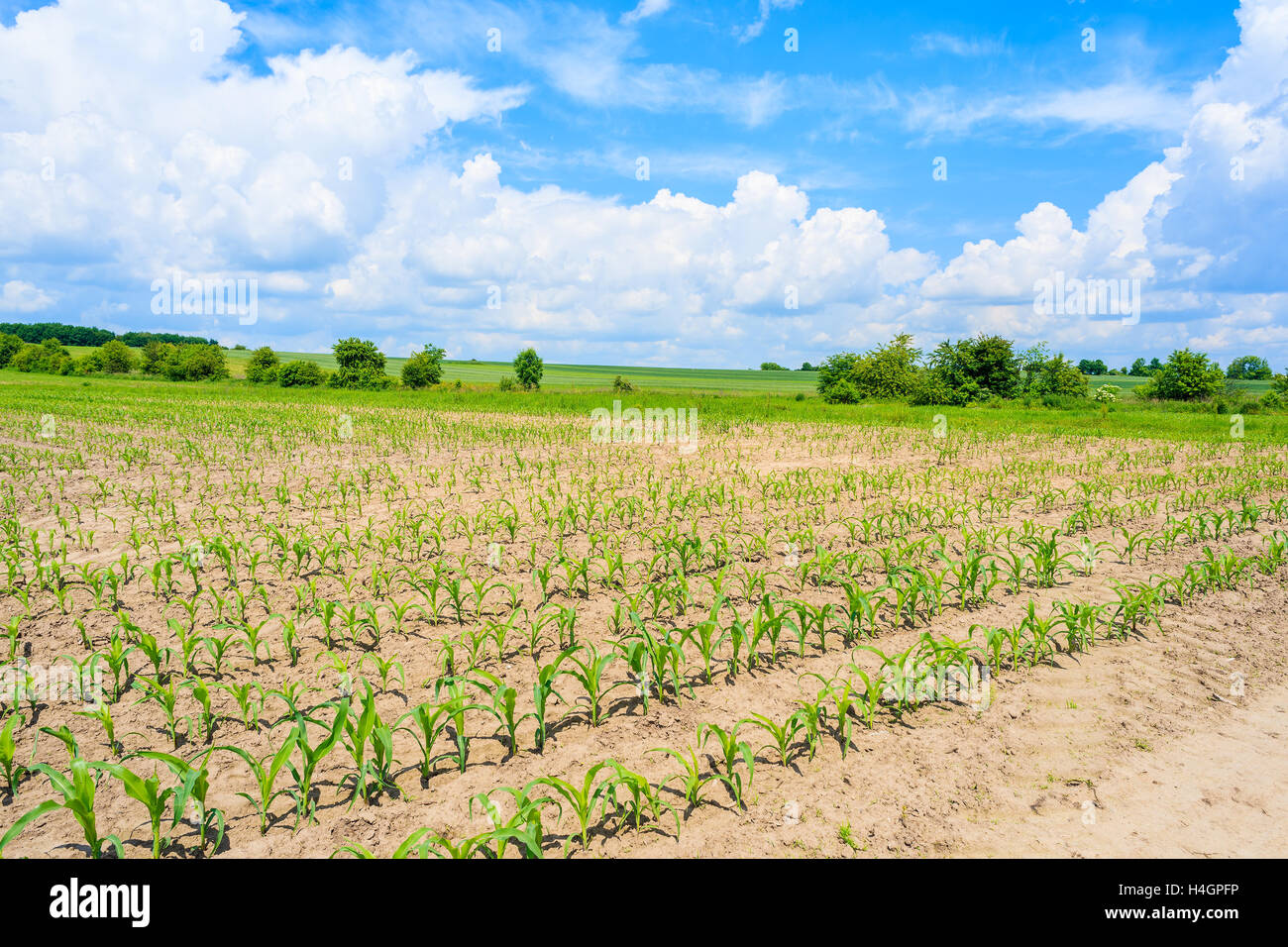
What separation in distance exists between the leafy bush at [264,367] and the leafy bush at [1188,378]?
7948 centimetres

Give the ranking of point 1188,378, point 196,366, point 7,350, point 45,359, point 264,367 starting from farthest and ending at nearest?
point 7,350 < point 45,359 < point 196,366 < point 264,367 < point 1188,378

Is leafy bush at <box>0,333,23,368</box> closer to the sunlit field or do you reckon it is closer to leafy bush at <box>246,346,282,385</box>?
leafy bush at <box>246,346,282,385</box>

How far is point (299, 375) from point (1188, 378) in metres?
75.1

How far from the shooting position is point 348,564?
21.1ft

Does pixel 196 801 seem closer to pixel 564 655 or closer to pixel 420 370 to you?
pixel 564 655

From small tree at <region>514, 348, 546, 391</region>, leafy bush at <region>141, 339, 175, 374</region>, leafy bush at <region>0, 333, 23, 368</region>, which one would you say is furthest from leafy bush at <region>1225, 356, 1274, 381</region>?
leafy bush at <region>0, 333, 23, 368</region>

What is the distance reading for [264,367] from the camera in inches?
2657

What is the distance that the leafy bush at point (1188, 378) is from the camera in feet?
136

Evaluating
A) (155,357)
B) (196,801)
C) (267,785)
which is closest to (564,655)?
(267,785)

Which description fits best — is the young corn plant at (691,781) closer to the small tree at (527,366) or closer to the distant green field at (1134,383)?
the distant green field at (1134,383)

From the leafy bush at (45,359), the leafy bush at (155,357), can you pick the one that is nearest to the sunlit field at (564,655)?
the leafy bush at (155,357)
